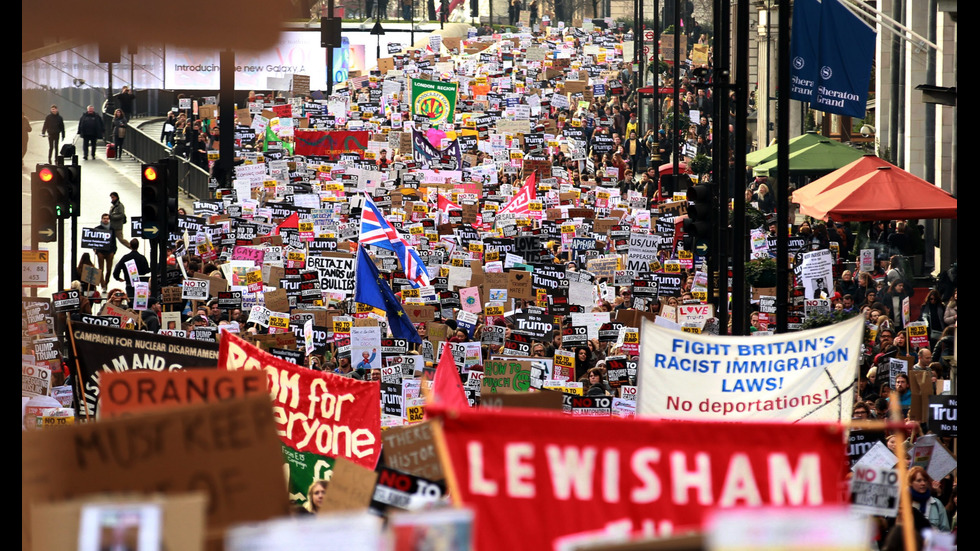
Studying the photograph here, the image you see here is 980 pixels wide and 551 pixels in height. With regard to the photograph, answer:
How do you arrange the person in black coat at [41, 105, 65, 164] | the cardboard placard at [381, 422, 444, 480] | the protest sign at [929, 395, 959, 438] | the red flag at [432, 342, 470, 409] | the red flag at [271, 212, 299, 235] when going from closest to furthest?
the cardboard placard at [381, 422, 444, 480] → the red flag at [432, 342, 470, 409] → the protest sign at [929, 395, 959, 438] → the red flag at [271, 212, 299, 235] → the person in black coat at [41, 105, 65, 164]

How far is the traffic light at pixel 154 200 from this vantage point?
21.4 m

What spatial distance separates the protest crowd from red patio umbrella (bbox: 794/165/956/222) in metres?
0.95

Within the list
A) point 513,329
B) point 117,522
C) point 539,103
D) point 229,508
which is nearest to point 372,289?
point 513,329

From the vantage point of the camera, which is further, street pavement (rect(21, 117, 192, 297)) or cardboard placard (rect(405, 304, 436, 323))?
street pavement (rect(21, 117, 192, 297))

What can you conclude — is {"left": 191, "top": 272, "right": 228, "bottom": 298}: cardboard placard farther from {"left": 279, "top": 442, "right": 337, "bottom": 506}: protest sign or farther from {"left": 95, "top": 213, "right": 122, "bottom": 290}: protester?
{"left": 279, "top": 442, "right": 337, "bottom": 506}: protest sign

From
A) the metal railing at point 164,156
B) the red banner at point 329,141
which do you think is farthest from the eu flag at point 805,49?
the metal railing at point 164,156

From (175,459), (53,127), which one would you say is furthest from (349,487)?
(53,127)

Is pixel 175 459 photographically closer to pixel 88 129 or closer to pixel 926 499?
pixel 926 499

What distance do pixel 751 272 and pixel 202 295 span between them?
841cm

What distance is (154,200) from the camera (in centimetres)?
2164

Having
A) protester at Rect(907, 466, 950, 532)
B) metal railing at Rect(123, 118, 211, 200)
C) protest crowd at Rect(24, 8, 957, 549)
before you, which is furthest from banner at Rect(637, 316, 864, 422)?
metal railing at Rect(123, 118, 211, 200)

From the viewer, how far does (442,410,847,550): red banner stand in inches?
189

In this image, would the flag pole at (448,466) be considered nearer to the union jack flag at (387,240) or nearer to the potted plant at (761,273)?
the union jack flag at (387,240)

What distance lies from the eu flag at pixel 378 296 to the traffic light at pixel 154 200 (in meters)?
5.72
